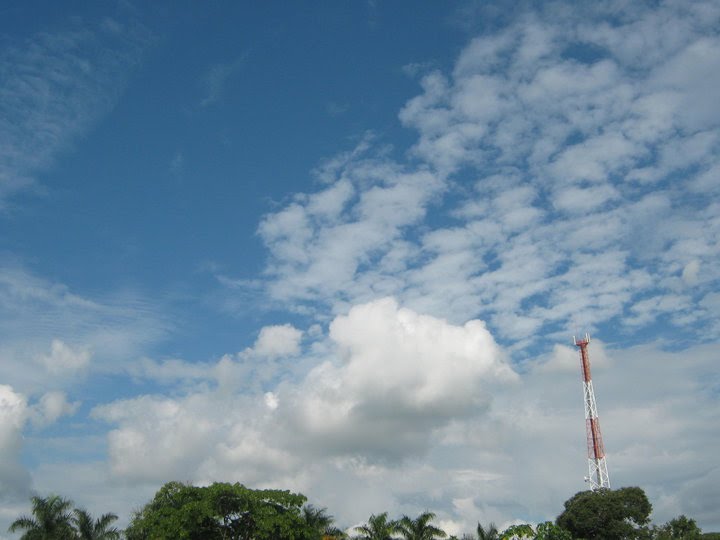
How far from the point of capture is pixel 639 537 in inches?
2235

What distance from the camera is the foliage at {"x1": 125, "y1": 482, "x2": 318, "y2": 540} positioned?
40.9m

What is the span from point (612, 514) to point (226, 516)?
33.0 metres

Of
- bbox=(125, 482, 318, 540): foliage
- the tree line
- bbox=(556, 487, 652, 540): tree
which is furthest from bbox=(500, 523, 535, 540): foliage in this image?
bbox=(556, 487, 652, 540): tree

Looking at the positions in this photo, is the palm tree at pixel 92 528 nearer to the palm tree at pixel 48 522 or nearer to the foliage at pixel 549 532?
the palm tree at pixel 48 522

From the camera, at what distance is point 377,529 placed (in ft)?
176

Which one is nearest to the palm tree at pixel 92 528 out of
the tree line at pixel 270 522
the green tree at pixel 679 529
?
the tree line at pixel 270 522

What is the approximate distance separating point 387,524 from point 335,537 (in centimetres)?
432

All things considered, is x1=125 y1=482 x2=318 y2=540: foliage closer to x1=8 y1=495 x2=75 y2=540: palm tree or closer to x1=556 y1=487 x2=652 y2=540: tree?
x1=8 y1=495 x2=75 y2=540: palm tree

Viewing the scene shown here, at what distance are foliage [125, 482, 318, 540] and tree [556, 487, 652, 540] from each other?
2639 cm

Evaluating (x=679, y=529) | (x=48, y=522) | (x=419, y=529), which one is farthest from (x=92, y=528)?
(x=679, y=529)

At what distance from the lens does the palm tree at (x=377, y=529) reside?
53562 millimetres

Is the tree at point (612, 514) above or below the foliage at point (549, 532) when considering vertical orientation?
above

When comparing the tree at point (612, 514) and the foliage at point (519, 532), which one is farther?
the tree at point (612, 514)

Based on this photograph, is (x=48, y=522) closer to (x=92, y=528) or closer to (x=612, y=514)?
(x=92, y=528)
